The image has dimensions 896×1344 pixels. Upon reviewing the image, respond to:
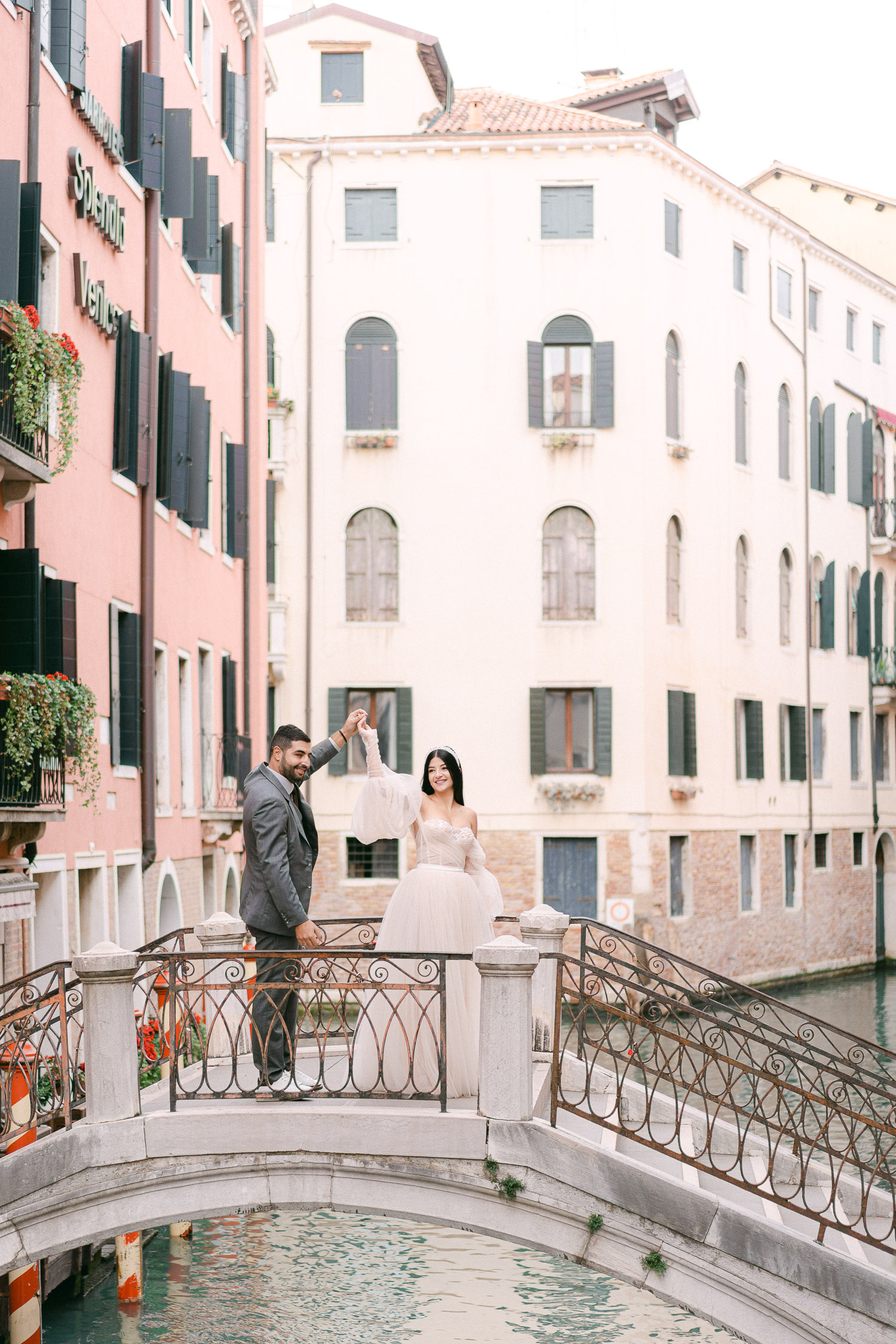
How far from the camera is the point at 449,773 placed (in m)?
9.56

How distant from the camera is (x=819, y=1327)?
8.98 metres

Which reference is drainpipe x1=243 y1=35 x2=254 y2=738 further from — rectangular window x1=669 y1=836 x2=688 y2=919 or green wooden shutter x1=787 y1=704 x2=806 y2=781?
green wooden shutter x1=787 y1=704 x2=806 y2=781

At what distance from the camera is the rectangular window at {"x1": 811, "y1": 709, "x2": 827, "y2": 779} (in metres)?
38.4

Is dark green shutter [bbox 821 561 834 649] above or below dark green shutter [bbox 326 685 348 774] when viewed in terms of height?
above

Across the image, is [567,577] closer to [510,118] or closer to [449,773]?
[510,118]

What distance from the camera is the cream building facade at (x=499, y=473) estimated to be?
31.3 metres

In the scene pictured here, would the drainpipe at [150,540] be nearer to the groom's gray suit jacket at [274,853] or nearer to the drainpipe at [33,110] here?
the drainpipe at [33,110]

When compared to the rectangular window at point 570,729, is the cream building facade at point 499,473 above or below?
above

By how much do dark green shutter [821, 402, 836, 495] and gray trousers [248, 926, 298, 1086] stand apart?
30.7m

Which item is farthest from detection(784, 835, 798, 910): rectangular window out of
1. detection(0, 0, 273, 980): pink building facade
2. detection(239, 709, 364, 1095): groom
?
detection(239, 709, 364, 1095): groom

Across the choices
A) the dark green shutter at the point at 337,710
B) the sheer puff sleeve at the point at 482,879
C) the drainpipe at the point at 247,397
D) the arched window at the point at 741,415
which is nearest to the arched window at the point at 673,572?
the arched window at the point at 741,415

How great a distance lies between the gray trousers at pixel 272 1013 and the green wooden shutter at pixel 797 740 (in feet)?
93.2

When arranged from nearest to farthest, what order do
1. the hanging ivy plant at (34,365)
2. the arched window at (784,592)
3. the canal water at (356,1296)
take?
the hanging ivy plant at (34,365), the canal water at (356,1296), the arched window at (784,592)

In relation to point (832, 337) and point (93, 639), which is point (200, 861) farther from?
point (832, 337)
